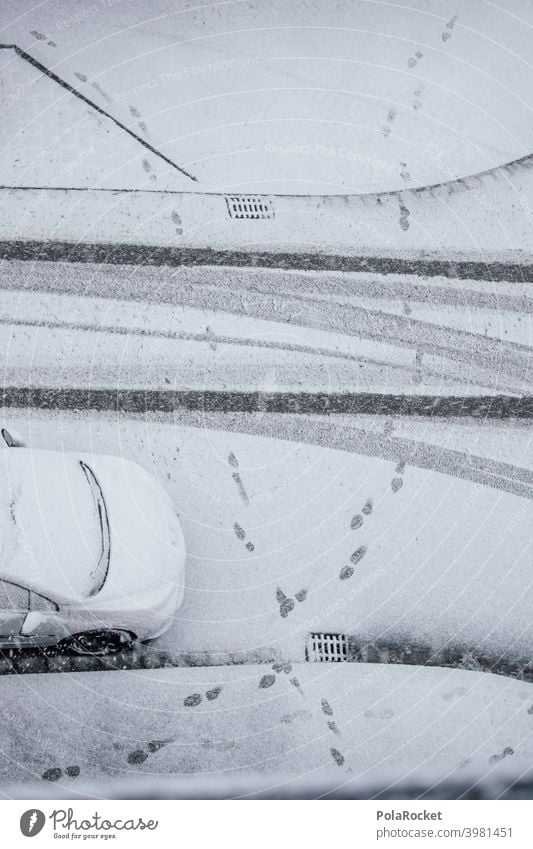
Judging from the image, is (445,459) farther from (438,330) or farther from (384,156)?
(384,156)

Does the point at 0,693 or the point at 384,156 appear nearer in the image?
the point at 0,693

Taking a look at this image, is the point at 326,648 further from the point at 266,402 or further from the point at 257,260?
the point at 257,260

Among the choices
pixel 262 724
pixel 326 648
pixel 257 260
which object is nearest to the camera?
pixel 262 724

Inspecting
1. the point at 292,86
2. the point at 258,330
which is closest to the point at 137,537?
the point at 258,330

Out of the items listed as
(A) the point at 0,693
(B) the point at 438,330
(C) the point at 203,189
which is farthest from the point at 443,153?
(A) the point at 0,693
